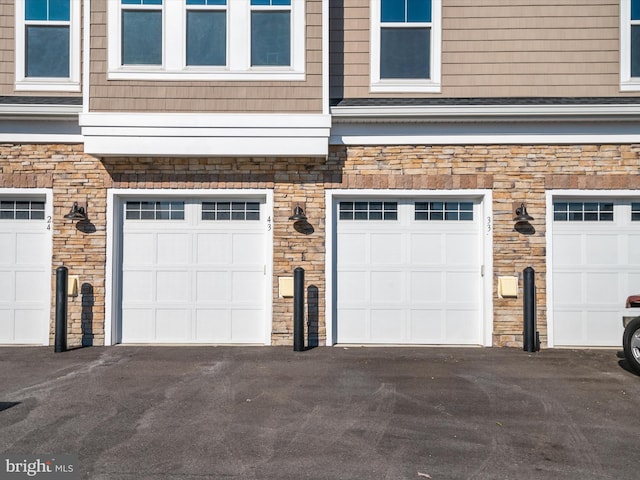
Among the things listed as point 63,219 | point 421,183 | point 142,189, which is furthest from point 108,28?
point 421,183

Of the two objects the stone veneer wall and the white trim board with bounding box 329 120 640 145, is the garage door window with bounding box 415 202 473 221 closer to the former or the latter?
the stone veneer wall

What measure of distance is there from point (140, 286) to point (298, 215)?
3040 millimetres

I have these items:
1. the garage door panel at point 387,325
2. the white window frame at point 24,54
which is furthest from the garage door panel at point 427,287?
the white window frame at point 24,54

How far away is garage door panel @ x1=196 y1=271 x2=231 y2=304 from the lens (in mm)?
7902

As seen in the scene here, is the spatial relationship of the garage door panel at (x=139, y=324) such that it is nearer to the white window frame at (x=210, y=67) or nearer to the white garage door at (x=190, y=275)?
the white garage door at (x=190, y=275)

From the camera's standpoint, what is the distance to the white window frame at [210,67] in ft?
24.6

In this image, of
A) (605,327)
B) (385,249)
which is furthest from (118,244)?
(605,327)

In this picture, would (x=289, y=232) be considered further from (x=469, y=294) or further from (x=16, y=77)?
(x=16, y=77)

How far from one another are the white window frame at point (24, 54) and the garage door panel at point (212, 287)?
13.0 feet

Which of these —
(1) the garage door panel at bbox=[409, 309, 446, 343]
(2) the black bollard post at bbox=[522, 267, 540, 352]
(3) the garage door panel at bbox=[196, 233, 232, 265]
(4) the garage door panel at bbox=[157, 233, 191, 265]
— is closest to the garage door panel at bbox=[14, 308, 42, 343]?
(4) the garage door panel at bbox=[157, 233, 191, 265]

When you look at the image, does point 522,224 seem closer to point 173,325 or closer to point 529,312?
point 529,312

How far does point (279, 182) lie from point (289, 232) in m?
0.88

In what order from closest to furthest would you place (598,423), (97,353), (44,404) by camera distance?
(598,423)
(44,404)
(97,353)

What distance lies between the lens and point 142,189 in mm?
7770
